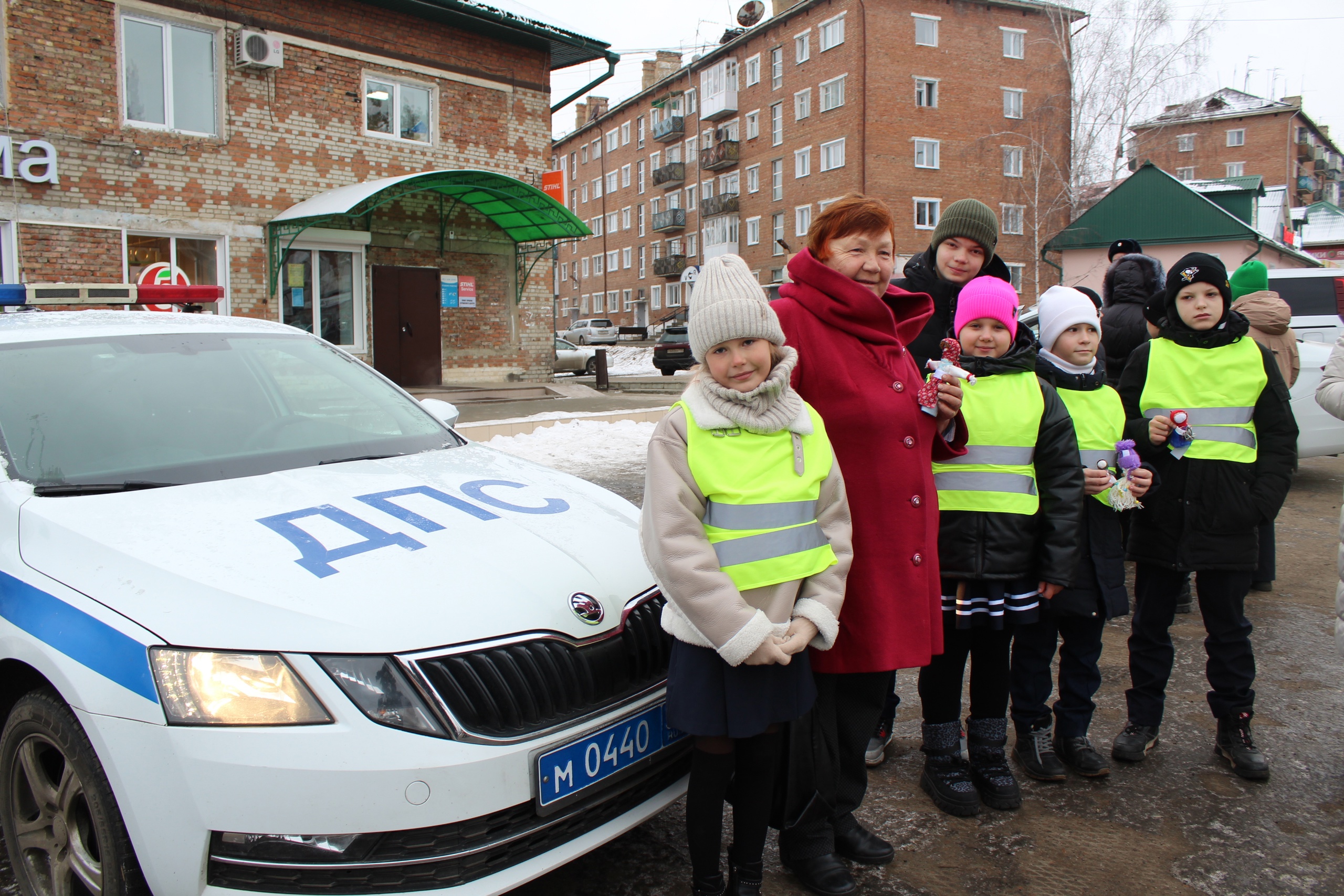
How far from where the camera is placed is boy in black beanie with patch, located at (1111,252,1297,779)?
310 cm

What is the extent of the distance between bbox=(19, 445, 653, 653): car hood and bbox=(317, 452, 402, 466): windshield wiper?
0.09 metres

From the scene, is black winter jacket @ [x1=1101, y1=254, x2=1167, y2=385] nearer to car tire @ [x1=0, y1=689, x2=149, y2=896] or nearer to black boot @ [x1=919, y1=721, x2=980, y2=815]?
black boot @ [x1=919, y1=721, x2=980, y2=815]

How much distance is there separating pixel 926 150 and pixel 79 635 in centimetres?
3996

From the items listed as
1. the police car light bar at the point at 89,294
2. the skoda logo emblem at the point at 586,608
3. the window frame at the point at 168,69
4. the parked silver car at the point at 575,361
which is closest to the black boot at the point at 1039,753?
the skoda logo emblem at the point at 586,608

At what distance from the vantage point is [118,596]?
1.96 metres

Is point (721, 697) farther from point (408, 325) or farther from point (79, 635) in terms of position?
point (408, 325)

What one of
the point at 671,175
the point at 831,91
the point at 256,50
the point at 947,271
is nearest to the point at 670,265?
the point at 671,175

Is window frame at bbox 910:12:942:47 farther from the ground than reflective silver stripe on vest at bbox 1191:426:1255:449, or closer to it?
farther from the ground

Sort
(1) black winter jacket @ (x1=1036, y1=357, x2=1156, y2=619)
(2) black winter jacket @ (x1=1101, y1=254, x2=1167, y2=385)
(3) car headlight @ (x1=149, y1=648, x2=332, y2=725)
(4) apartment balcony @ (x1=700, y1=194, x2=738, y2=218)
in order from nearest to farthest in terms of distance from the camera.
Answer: (3) car headlight @ (x1=149, y1=648, x2=332, y2=725) < (1) black winter jacket @ (x1=1036, y1=357, x2=1156, y2=619) < (2) black winter jacket @ (x1=1101, y1=254, x2=1167, y2=385) < (4) apartment balcony @ (x1=700, y1=194, x2=738, y2=218)

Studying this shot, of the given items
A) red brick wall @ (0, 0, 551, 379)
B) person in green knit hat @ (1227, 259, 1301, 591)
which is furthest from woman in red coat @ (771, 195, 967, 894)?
red brick wall @ (0, 0, 551, 379)

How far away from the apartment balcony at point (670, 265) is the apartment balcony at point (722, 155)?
590 centimetres

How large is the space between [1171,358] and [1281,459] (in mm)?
496

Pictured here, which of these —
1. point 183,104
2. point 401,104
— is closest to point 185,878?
point 183,104

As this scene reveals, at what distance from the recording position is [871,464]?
8.06 feet
